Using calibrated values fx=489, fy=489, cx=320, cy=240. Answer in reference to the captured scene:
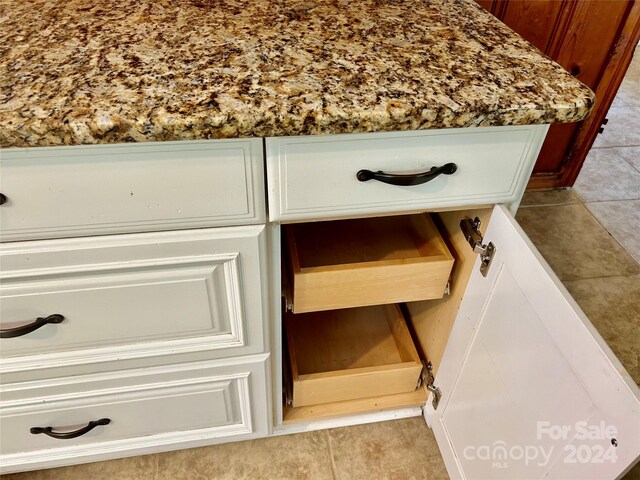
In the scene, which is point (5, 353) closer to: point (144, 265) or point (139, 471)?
point (144, 265)

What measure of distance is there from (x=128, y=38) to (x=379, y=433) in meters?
1.00

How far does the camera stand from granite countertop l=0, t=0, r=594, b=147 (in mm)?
577

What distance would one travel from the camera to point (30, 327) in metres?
0.73

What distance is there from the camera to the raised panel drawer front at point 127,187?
23.7 inches

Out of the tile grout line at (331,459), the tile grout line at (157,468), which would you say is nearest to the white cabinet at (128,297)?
the tile grout line at (157,468)

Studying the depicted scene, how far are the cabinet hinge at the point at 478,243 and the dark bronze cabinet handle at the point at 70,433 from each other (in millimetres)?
760

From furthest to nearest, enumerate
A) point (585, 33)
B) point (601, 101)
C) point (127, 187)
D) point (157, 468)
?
point (601, 101) < point (585, 33) < point (157, 468) < point (127, 187)

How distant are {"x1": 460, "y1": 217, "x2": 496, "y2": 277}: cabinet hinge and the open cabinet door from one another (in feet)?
0.05

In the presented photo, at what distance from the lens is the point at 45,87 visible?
23.9 inches

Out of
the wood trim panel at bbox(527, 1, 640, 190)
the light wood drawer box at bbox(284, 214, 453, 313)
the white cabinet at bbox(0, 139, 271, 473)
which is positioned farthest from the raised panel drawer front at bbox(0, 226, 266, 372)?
the wood trim panel at bbox(527, 1, 640, 190)

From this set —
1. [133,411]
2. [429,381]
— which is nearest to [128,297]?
[133,411]

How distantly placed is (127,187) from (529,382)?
62 centimetres

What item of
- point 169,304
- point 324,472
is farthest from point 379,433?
point 169,304

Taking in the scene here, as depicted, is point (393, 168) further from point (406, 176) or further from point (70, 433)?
point (70, 433)
